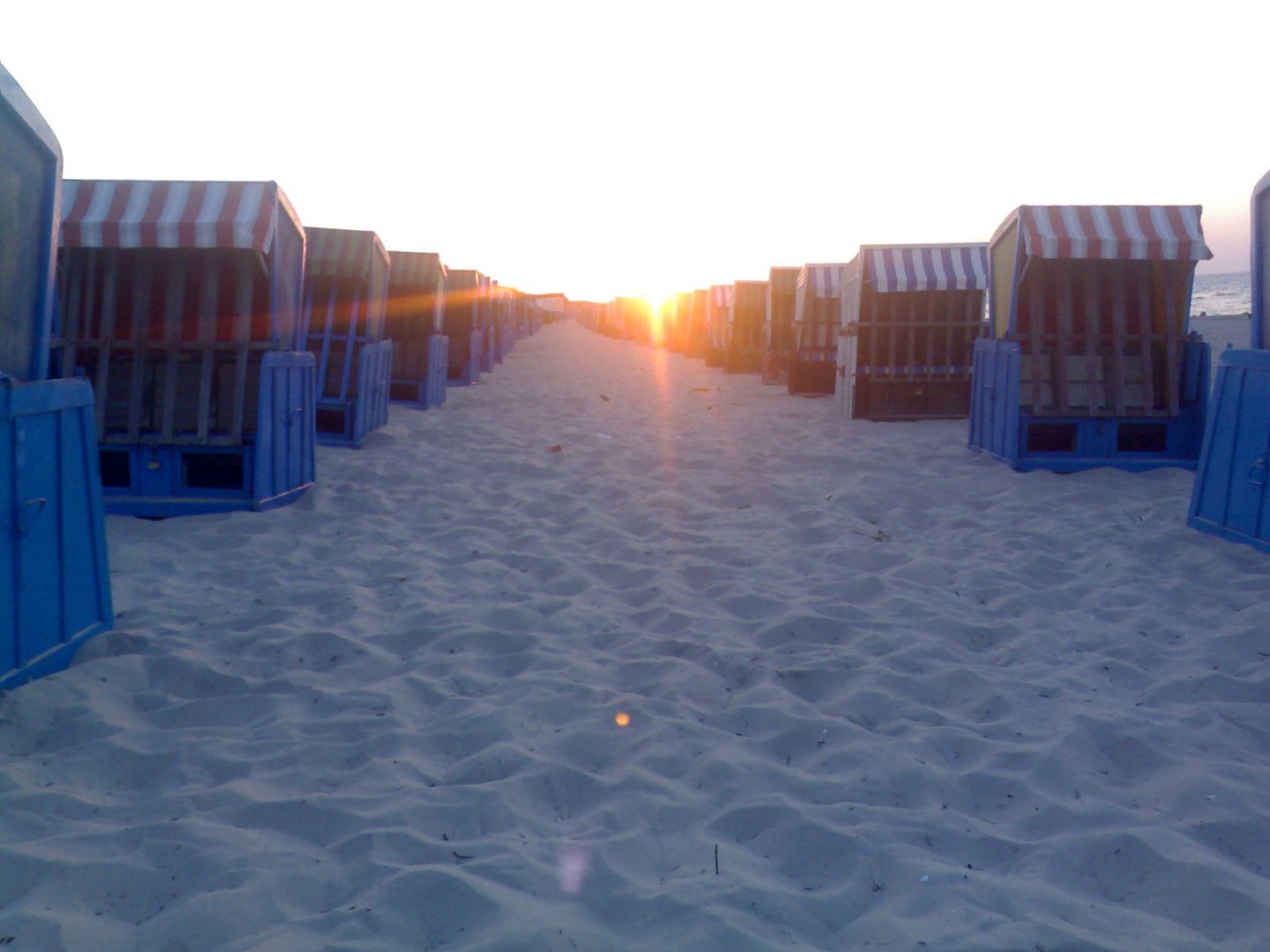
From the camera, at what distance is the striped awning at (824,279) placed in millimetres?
17750

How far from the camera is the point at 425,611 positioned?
18.3 ft

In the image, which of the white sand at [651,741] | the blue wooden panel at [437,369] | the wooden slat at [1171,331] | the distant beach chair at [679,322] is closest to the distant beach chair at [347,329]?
the blue wooden panel at [437,369]

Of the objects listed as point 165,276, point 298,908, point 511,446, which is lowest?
point 298,908

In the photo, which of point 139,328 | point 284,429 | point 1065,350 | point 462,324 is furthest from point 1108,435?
point 462,324

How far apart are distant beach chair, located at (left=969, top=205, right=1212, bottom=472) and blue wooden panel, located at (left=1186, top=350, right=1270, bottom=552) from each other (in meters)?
2.60

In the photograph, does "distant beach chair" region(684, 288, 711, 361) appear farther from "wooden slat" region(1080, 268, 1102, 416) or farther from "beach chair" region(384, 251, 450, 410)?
"wooden slat" region(1080, 268, 1102, 416)

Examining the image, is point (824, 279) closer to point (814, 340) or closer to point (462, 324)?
point (814, 340)

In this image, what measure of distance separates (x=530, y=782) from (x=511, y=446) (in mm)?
8293

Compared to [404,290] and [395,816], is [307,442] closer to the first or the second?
[395,816]

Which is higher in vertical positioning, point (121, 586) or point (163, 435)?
point (163, 435)

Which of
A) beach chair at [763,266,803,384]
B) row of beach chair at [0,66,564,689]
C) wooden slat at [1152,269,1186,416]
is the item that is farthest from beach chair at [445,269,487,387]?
wooden slat at [1152,269,1186,416]

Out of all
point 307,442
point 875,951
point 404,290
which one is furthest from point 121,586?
point 404,290

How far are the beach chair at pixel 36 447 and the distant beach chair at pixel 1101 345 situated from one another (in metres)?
8.37

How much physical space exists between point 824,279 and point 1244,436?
11.5m
